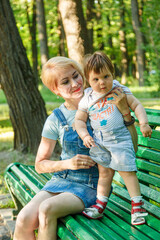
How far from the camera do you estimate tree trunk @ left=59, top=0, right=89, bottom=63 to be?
601cm

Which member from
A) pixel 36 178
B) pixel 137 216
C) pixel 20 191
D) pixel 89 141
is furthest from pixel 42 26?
pixel 137 216

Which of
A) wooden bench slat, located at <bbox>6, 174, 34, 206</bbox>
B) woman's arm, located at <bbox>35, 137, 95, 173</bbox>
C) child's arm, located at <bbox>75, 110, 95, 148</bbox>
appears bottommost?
wooden bench slat, located at <bbox>6, 174, 34, 206</bbox>

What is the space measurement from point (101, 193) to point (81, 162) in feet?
0.83

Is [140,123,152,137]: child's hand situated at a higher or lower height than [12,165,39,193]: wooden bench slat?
higher

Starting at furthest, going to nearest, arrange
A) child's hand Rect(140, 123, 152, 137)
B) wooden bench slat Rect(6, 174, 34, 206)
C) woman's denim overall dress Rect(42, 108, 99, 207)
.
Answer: wooden bench slat Rect(6, 174, 34, 206) → woman's denim overall dress Rect(42, 108, 99, 207) → child's hand Rect(140, 123, 152, 137)

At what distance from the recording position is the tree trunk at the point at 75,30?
6008mm

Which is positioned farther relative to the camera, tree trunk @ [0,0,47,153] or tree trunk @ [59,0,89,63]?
tree trunk @ [59,0,89,63]

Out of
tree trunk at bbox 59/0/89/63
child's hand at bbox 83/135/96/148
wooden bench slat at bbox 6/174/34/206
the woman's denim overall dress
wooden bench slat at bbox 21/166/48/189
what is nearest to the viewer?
child's hand at bbox 83/135/96/148

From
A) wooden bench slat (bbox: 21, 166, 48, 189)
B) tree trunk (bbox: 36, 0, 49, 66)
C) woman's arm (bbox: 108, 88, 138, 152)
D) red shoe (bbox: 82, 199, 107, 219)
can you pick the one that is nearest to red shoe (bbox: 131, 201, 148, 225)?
red shoe (bbox: 82, 199, 107, 219)

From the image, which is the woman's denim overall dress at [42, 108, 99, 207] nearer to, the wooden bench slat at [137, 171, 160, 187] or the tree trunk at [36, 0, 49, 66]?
the wooden bench slat at [137, 171, 160, 187]

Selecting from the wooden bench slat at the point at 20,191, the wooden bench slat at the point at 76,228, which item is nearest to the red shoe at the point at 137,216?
the wooden bench slat at the point at 76,228

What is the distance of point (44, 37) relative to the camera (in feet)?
60.5

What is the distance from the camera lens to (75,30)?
6051mm

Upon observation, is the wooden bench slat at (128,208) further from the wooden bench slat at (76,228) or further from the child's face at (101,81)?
the child's face at (101,81)
